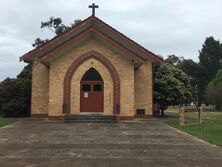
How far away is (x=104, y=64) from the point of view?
94.6 feet

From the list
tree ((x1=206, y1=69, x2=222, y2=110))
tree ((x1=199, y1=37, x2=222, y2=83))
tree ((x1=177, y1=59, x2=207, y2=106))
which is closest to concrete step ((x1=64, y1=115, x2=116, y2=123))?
tree ((x1=206, y1=69, x2=222, y2=110))

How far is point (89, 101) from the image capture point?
29.0m

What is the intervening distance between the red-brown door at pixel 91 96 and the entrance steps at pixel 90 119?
222 centimetres

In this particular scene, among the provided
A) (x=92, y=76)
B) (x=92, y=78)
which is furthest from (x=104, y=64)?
(x=92, y=78)

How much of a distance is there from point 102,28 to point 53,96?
6.95 m

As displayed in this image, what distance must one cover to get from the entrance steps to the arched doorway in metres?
2.27

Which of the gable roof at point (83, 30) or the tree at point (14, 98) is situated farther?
the tree at point (14, 98)

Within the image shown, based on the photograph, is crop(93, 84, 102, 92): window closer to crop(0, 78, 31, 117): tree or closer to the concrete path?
crop(0, 78, 31, 117): tree

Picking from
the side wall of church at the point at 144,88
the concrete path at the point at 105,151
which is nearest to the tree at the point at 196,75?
the side wall of church at the point at 144,88

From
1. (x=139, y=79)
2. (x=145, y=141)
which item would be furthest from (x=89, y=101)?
(x=145, y=141)

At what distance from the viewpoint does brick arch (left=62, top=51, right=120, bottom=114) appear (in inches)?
1115

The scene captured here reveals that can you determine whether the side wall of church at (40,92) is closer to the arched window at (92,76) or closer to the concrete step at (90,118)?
the arched window at (92,76)

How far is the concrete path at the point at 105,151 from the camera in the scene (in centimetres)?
1113

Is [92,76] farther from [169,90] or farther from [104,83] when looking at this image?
[169,90]
